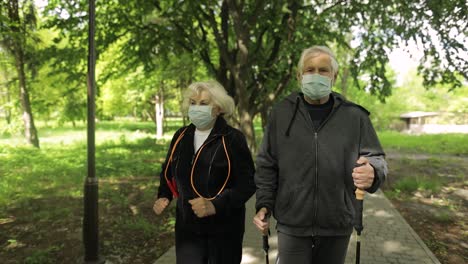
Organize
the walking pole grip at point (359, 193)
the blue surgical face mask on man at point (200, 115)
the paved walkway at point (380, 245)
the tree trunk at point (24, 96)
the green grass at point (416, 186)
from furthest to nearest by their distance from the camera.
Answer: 1. the tree trunk at point (24, 96)
2. the green grass at point (416, 186)
3. the paved walkway at point (380, 245)
4. the blue surgical face mask on man at point (200, 115)
5. the walking pole grip at point (359, 193)

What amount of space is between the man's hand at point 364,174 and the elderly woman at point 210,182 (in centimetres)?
81

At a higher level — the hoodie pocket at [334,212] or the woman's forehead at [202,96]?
the woman's forehead at [202,96]

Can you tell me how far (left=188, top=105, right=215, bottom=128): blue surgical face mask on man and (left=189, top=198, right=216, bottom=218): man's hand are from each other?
0.58 m

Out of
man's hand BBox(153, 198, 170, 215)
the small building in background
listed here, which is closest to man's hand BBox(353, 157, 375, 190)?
man's hand BBox(153, 198, 170, 215)

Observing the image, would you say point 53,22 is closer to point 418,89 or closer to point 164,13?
point 164,13

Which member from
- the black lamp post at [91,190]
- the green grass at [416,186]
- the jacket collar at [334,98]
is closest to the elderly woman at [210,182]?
the jacket collar at [334,98]

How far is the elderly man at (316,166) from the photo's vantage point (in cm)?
232

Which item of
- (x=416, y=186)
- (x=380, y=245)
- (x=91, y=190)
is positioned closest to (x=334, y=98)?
(x=91, y=190)

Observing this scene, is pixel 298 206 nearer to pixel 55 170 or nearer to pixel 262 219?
pixel 262 219

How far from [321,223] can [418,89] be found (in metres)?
78.4

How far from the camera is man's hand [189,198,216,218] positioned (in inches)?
101

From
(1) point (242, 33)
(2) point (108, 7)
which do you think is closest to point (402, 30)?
(1) point (242, 33)

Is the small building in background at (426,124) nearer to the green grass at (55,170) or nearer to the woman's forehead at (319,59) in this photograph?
the green grass at (55,170)

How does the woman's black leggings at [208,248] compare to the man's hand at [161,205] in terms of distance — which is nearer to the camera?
the woman's black leggings at [208,248]
